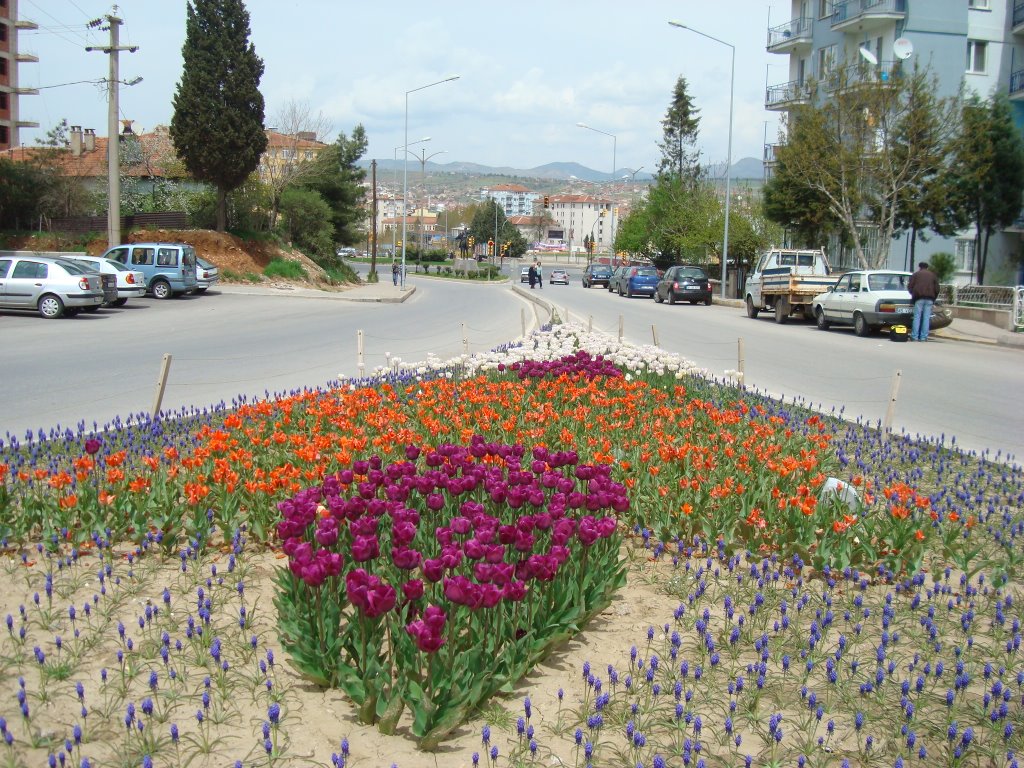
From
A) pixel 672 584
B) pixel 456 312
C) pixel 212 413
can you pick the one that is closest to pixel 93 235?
pixel 456 312

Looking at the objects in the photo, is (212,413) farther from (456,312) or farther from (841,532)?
(456,312)

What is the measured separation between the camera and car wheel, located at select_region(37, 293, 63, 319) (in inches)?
977

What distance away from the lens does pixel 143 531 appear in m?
5.26

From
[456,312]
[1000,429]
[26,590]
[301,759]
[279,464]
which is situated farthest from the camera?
[456,312]

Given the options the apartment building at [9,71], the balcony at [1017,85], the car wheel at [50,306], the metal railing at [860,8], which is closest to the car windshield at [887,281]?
the balcony at [1017,85]

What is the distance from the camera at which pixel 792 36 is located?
5109 cm

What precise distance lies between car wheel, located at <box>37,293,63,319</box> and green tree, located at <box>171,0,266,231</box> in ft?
50.3

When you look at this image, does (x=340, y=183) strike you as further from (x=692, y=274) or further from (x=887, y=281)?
(x=887, y=281)

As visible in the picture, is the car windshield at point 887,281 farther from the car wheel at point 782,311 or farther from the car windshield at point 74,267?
the car windshield at point 74,267

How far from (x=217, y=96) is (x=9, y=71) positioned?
4169cm

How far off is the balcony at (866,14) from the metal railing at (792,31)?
2.46 m

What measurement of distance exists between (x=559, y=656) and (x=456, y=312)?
A: 2864 centimetres

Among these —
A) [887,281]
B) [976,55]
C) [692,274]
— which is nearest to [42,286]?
[887,281]

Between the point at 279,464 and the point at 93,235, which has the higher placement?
the point at 93,235
